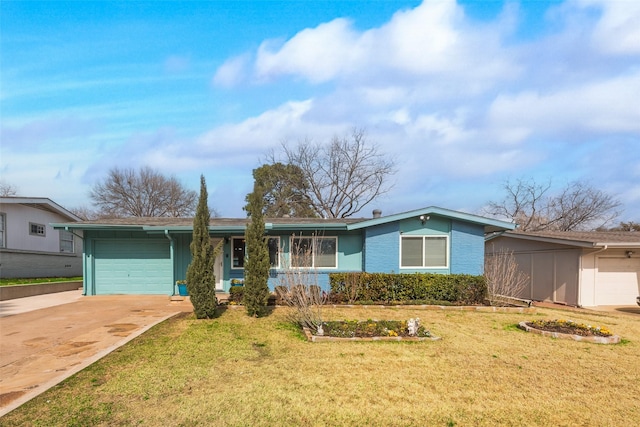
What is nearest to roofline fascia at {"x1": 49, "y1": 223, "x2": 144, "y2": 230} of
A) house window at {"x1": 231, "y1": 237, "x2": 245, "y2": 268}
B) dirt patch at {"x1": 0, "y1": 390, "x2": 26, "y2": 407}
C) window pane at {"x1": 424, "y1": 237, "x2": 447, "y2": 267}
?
house window at {"x1": 231, "y1": 237, "x2": 245, "y2": 268}

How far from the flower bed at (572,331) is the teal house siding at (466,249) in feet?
15.9

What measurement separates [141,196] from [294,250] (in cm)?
2776

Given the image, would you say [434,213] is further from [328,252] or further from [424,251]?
[328,252]

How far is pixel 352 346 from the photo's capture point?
7363mm

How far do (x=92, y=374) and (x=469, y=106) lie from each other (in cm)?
1356

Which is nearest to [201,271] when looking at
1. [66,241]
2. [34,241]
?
[34,241]

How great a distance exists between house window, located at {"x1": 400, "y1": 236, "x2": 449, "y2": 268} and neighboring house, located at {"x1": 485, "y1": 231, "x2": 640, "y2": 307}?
4.50 metres

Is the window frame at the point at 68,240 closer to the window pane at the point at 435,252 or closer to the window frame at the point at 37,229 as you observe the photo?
the window frame at the point at 37,229

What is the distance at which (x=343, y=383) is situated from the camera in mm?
5371

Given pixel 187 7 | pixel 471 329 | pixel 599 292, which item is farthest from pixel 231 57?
pixel 599 292

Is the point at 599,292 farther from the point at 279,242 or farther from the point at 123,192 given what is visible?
the point at 123,192

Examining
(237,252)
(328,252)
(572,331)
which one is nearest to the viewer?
(572,331)

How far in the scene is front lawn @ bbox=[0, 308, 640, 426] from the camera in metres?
4.35

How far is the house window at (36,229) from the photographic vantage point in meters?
18.1
